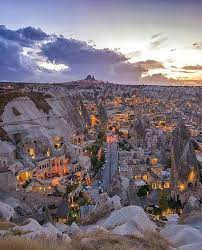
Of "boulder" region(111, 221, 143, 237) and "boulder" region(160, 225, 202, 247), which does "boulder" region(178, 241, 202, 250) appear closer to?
"boulder" region(160, 225, 202, 247)

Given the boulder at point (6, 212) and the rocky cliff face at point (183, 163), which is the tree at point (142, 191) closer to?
the rocky cliff face at point (183, 163)

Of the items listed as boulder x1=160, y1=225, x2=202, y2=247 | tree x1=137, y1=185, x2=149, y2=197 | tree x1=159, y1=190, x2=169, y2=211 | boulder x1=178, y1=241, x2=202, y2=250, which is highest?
boulder x1=178, y1=241, x2=202, y2=250

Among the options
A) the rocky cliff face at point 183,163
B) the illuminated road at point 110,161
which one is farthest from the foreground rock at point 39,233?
the rocky cliff face at point 183,163

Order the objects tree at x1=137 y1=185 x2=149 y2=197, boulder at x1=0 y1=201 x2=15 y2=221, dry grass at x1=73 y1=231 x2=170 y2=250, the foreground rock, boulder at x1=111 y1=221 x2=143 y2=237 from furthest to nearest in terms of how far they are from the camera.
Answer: tree at x1=137 y1=185 x2=149 y2=197 < boulder at x1=0 y1=201 x2=15 y2=221 < boulder at x1=111 y1=221 x2=143 y2=237 < the foreground rock < dry grass at x1=73 y1=231 x2=170 y2=250

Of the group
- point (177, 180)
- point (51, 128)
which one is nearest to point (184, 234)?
point (177, 180)

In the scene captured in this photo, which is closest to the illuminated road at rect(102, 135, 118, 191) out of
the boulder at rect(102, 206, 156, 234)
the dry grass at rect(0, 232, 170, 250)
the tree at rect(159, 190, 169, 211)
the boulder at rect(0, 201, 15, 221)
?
the tree at rect(159, 190, 169, 211)

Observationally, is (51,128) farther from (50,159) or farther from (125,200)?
(125,200)

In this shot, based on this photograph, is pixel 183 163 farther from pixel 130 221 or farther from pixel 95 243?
pixel 95 243
